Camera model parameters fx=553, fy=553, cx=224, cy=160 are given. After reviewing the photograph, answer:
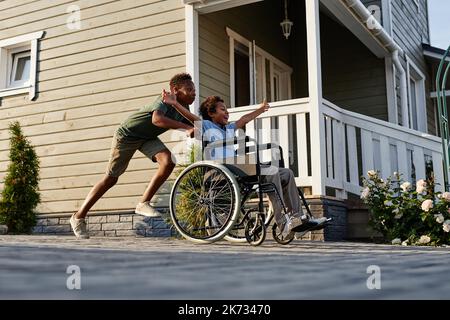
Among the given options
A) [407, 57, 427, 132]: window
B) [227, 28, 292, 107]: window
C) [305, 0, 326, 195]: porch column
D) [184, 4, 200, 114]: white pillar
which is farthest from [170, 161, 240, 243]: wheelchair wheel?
[407, 57, 427, 132]: window

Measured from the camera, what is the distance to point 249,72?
679cm

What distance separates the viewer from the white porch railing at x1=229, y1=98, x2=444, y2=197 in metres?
4.97

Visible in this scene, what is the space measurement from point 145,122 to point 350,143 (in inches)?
90.1

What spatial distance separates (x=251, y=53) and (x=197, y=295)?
235 inches

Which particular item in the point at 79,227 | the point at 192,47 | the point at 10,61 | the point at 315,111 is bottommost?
the point at 79,227

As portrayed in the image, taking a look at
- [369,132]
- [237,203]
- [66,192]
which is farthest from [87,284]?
[66,192]

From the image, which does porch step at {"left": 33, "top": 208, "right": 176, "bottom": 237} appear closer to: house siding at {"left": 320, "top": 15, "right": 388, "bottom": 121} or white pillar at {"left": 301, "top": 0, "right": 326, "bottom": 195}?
Answer: white pillar at {"left": 301, "top": 0, "right": 326, "bottom": 195}

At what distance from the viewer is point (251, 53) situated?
6816mm

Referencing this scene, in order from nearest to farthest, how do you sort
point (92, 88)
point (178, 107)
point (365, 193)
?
point (178, 107), point (365, 193), point (92, 88)

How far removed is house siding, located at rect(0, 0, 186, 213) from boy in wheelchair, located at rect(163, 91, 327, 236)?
1971 millimetres

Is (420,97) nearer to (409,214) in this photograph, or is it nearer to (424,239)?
(409,214)

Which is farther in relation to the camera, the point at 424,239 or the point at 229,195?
the point at 424,239

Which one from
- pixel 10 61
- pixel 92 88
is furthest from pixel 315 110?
pixel 10 61
